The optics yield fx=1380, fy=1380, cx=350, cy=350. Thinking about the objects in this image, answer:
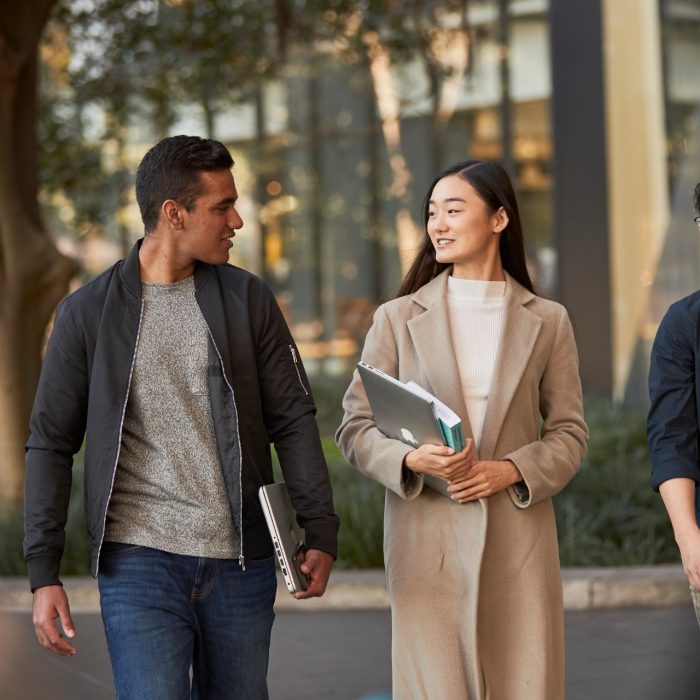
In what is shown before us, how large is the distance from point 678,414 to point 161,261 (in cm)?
150

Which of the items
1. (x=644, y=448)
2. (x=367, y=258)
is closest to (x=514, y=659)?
(x=644, y=448)

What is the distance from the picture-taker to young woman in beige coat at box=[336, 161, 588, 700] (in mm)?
4020

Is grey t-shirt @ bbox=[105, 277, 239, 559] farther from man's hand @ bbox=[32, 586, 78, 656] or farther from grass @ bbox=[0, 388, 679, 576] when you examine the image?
grass @ bbox=[0, 388, 679, 576]

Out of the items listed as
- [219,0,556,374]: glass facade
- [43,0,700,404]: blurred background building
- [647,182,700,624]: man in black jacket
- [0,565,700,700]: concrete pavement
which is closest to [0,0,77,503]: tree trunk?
[0,565,700,700]: concrete pavement

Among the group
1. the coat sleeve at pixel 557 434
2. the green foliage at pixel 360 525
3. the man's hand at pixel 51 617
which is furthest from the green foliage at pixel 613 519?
the man's hand at pixel 51 617

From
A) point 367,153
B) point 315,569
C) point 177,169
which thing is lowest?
point 315,569

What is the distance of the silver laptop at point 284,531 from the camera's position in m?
3.69

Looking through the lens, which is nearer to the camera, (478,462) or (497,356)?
(478,462)

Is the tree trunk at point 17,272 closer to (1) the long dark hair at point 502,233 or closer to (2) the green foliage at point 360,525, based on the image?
(2) the green foliage at point 360,525

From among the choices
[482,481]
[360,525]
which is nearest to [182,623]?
[482,481]

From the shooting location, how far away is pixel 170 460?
373 centimetres

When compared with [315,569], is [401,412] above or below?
above

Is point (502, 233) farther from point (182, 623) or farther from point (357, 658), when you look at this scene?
point (357, 658)

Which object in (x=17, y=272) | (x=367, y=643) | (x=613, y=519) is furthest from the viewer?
(x=17, y=272)
